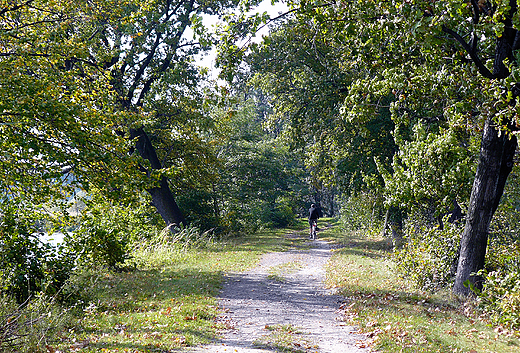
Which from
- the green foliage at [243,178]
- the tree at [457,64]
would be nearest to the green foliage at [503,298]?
the tree at [457,64]

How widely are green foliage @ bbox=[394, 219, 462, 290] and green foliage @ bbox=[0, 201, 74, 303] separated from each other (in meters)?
7.62

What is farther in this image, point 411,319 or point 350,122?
point 350,122

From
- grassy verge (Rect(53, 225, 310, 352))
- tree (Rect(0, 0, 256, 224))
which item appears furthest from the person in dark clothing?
tree (Rect(0, 0, 256, 224))

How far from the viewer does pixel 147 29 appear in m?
17.3

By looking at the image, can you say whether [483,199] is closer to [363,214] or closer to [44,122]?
[44,122]

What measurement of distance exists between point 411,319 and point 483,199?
2.95 metres

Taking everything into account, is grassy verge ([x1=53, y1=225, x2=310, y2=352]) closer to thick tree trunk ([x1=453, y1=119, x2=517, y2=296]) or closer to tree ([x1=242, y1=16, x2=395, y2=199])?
thick tree trunk ([x1=453, y1=119, x2=517, y2=296])

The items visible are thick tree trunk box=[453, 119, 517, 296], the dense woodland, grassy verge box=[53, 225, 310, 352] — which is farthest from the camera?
thick tree trunk box=[453, 119, 517, 296]

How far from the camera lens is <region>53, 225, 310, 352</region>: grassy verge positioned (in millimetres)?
5965

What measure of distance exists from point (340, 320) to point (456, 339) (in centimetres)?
206

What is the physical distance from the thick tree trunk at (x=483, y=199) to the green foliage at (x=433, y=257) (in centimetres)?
67

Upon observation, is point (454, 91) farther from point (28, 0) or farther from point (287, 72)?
point (287, 72)

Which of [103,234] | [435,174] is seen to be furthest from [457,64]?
[103,234]

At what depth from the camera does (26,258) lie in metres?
8.00
